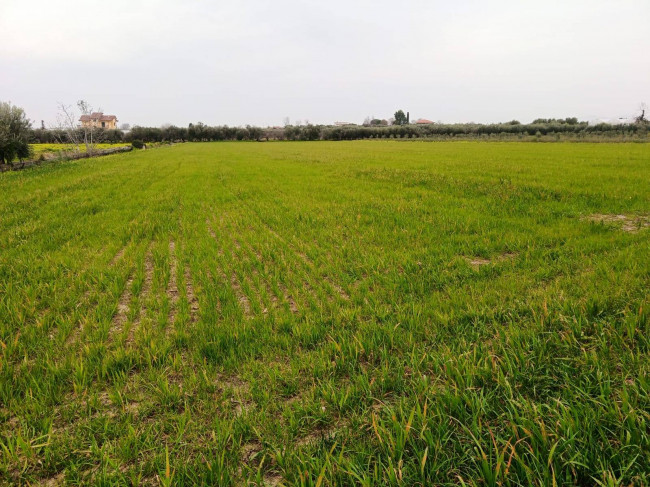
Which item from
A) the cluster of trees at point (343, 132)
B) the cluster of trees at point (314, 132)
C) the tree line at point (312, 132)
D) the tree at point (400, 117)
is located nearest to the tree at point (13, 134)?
the cluster of trees at point (343, 132)

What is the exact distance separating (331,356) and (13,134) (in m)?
29.9

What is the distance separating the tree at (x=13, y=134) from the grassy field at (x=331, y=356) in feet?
67.7

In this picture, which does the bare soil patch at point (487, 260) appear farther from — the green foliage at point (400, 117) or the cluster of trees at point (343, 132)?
the green foliage at point (400, 117)

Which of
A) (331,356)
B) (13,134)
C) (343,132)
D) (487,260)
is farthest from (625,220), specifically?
(343,132)

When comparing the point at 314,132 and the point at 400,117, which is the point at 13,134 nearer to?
the point at 314,132

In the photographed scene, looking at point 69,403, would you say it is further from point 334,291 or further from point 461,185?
point 461,185

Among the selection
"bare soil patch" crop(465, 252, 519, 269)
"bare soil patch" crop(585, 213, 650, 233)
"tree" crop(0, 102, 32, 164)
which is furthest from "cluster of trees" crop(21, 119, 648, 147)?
"bare soil patch" crop(465, 252, 519, 269)

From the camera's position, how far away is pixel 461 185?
1232cm

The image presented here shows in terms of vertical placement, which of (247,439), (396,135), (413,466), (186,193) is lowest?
(247,439)

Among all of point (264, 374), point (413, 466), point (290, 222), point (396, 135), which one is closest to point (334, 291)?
point (264, 374)

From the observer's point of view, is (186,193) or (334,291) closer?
(334,291)

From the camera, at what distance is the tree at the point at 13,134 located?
21.1 meters

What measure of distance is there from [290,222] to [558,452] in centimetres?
698

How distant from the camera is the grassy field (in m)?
1.86
